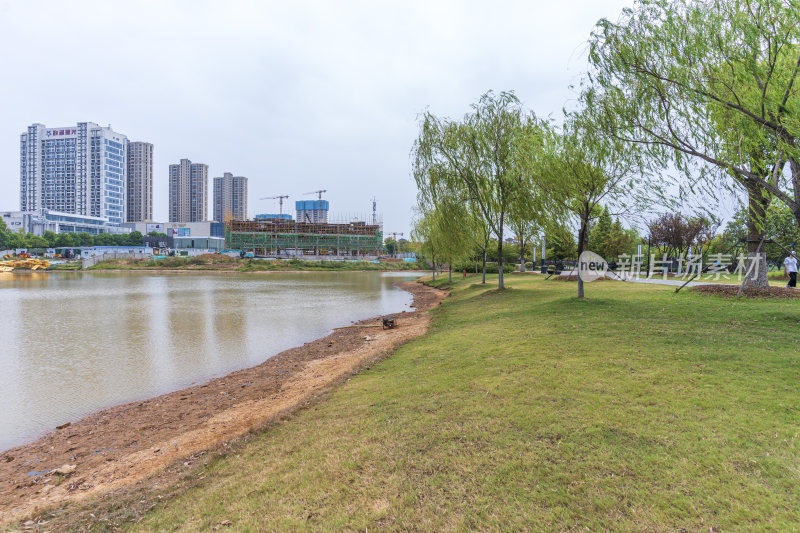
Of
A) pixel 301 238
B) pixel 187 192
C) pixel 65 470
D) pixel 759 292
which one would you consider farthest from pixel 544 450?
pixel 187 192

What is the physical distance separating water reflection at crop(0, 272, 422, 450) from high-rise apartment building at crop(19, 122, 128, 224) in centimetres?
13803

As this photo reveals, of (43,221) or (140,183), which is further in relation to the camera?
(140,183)

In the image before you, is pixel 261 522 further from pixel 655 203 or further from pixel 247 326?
pixel 247 326

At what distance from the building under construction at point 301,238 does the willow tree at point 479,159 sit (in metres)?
104

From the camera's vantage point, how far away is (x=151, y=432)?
705cm

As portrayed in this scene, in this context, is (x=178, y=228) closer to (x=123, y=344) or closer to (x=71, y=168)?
(x=71, y=168)

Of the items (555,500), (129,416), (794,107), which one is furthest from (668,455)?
(129,416)

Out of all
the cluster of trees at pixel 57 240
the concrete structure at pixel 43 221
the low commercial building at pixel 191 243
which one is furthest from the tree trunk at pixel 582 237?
the concrete structure at pixel 43 221

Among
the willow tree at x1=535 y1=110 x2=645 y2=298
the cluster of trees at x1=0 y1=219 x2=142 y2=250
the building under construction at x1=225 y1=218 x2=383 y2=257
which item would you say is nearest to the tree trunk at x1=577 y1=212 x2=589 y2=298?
the willow tree at x1=535 y1=110 x2=645 y2=298

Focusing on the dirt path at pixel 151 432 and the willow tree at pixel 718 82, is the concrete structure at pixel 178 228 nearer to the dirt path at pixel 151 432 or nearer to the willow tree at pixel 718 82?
the dirt path at pixel 151 432

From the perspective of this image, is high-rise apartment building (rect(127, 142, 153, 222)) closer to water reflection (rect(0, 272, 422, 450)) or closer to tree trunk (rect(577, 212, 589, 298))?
water reflection (rect(0, 272, 422, 450))

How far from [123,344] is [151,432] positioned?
31.1 feet

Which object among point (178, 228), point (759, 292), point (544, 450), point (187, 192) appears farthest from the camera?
point (187, 192)

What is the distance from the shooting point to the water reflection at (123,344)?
917 centimetres
